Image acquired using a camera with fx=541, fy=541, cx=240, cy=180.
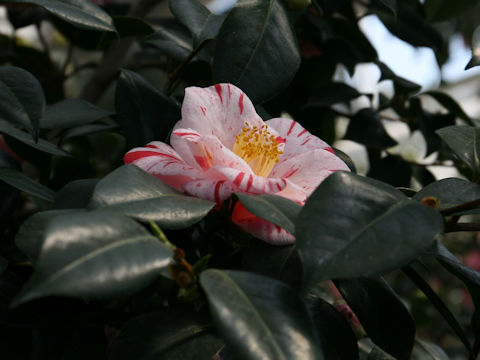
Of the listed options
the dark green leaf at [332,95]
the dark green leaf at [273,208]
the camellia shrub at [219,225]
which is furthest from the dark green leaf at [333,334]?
the dark green leaf at [332,95]

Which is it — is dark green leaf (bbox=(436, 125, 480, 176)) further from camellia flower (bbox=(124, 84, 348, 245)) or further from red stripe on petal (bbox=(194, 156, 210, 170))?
red stripe on petal (bbox=(194, 156, 210, 170))

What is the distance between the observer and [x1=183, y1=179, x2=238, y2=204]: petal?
18.1 inches

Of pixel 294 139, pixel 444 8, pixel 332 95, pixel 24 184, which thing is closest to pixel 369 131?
pixel 332 95

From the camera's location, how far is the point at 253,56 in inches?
23.0

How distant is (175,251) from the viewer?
39cm

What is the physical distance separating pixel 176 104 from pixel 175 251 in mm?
318

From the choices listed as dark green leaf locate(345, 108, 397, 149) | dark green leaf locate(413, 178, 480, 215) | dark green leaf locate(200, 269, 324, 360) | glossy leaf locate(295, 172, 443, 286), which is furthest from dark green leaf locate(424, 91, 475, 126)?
dark green leaf locate(200, 269, 324, 360)

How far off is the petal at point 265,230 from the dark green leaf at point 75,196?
0.16m

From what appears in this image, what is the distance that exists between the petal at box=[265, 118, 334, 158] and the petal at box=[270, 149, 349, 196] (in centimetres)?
4

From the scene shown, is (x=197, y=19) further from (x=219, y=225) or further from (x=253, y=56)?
(x=219, y=225)

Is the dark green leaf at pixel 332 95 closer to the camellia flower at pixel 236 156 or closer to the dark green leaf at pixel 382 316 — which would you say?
the camellia flower at pixel 236 156

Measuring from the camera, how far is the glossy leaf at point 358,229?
354 mm

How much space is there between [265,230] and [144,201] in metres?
0.11

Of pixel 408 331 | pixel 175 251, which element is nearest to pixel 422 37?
→ pixel 408 331
